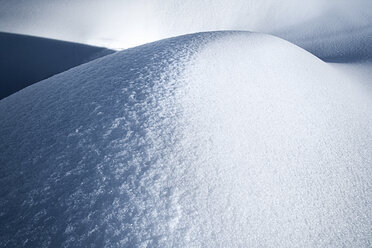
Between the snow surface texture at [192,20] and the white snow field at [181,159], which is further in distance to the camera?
the snow surface texture at [192,20]

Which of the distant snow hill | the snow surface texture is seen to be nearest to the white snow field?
the distant snow hill

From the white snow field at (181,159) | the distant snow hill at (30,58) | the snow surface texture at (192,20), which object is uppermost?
the snow surface texture at (192,20)

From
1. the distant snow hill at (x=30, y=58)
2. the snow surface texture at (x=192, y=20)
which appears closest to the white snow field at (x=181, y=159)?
the distant snow hill at (x=30, y=58)

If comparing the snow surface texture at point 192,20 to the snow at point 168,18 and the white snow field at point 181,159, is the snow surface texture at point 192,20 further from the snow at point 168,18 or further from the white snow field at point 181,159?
the white snow field at point 181,159

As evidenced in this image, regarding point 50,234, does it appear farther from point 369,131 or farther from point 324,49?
point 324,49

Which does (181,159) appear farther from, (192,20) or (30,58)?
(192,20)

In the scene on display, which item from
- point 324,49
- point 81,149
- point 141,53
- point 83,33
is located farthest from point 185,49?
point 324,49

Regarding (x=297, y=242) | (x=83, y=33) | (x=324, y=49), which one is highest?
(x=83, y=33)

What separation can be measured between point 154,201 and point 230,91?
0.76 ft

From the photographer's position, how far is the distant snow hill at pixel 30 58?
2.21 ft

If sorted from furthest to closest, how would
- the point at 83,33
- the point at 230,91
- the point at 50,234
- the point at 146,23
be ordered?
1. the point at 146,23
2. the point at 83,33
3. the point at 230,91
4. the point at 50,234

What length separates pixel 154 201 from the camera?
0.27 metres

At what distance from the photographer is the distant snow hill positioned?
674mm

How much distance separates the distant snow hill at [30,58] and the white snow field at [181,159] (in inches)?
10.9
